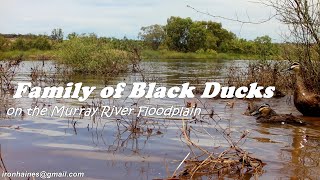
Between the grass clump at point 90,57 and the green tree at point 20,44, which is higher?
the green tree at point 20,44

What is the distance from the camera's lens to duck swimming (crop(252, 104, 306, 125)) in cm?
973

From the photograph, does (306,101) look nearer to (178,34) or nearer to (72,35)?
(72,35)

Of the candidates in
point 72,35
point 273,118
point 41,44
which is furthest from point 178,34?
point 273,118

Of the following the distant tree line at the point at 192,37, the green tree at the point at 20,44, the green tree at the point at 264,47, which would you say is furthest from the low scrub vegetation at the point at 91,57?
the distant tree line at the point at 192,37

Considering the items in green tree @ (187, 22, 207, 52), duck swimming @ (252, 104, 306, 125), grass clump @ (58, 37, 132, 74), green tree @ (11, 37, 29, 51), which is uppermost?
green tree @ (187, 22, 207, 52)

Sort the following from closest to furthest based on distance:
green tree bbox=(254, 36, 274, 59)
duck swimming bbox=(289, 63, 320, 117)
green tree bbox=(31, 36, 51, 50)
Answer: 1. duck swimming bbox=(289, 63, 320, 117)
2. green tree bbox=(254, 36, 274, 59)
3. green tree bbox=(31, 36, 51, 50)

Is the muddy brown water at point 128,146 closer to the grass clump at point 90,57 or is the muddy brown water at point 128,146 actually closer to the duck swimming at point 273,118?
the duck swimming at point 273,118

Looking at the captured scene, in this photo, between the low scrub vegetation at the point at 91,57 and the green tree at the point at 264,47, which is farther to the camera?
the low scrub vegetation at the point at 91,57

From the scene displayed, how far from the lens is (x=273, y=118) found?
991 cm

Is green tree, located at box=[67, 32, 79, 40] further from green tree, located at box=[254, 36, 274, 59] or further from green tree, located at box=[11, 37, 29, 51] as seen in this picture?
green tree, located at box=[11, 37, 29, 51]

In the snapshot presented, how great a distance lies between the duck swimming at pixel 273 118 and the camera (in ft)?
31.9

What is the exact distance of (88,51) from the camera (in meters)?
28.7

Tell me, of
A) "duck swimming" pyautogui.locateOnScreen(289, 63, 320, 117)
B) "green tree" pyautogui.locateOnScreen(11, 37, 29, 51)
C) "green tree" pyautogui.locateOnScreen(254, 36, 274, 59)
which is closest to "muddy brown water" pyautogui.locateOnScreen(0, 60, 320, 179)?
"duck swimming" pyautogui.locateOnScreen(289, 63, 320, 117)

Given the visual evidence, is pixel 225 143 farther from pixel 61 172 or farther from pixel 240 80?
pixel 240 80
